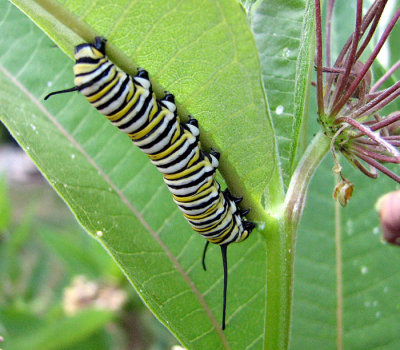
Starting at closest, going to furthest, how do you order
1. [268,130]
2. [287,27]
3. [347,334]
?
1. [268,130]
2. [287,27]
3. [347,334]

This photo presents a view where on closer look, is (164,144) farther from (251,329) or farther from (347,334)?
(347,334)

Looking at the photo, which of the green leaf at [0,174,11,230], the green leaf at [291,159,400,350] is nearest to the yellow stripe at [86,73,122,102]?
the green leaf at [291,159,400,350]

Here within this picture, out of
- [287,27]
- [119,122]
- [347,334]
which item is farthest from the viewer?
[347,334]

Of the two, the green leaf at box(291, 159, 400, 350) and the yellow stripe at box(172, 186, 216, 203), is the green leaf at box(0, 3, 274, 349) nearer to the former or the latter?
the yellow stripe at box(172, 186, 216, 203)

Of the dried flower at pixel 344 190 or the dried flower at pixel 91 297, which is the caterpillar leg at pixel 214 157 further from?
the dried flower at pixel 91 297

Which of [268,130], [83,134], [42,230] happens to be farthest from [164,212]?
[42,230]

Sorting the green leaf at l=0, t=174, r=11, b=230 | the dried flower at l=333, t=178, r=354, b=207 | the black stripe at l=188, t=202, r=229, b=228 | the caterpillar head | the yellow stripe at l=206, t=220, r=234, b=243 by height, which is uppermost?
the caterpillar head

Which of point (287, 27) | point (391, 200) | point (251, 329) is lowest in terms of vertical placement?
point (251, 329)
